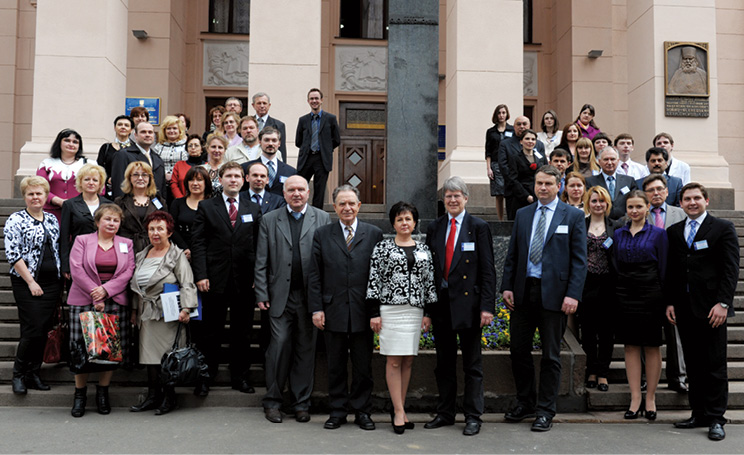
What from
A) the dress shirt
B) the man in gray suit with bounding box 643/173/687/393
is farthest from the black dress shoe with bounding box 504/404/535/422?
the man in gray suit with bounding box 643/173/687/393

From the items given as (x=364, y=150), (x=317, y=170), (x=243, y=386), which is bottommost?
(x=243, y=386)

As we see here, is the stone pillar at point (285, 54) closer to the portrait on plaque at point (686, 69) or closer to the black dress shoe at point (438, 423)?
the portrait on plaque at point (686, 69)

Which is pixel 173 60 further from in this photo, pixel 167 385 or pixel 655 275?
pixel 655 275

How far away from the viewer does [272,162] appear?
8.33m

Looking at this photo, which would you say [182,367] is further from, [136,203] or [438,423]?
[438,423]

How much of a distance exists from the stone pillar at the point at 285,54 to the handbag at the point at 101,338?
6842mm

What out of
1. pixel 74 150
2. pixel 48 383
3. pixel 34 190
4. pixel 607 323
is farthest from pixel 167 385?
pixel 607 323

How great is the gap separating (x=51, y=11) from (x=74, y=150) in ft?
19.6

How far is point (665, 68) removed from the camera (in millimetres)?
13125

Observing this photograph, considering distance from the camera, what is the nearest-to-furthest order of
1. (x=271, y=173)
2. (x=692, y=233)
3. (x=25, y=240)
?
(x=692, y=233)
(x=25, y=240)
(x=271, y=173)

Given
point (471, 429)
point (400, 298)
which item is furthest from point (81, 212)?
point (471, 429)

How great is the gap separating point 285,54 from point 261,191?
19.9 ft

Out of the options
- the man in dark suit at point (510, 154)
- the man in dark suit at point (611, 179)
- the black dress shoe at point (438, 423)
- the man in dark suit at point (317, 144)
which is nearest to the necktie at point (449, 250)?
the black dress shoe at point (438, 423)

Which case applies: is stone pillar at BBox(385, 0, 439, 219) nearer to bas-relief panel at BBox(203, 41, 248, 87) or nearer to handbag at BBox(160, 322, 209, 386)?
handbag at BBox(160, 322, 209, 386)
